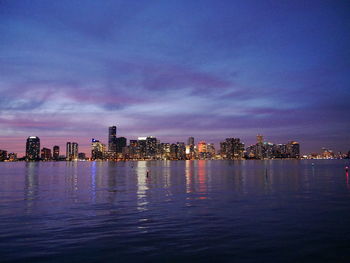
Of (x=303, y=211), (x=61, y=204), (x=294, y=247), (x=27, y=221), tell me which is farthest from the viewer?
(x=61, y=204)

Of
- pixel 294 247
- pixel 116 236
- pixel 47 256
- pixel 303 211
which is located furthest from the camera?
pixel 303 211

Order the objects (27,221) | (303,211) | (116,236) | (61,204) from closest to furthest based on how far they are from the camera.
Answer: (116,236)
(27,221)
(303,211)
(61,204)

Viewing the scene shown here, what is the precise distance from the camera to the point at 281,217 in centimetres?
2986

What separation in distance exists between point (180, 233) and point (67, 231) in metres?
8.75

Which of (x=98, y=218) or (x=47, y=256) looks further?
(x=98, y=218)

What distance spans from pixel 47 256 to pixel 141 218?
12.4 meters

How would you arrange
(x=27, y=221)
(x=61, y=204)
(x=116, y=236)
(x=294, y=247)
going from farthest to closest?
(x=61, y=204), (x=27, y=221), (x=116, y=236), (x=294, y=247)

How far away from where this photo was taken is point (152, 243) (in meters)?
21.2

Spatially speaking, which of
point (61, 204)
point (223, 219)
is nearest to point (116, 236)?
point (223, 219)

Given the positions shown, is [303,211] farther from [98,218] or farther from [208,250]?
[98,218]

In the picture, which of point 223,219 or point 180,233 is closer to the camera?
point 180,233

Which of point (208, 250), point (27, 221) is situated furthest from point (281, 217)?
point (27, 221)

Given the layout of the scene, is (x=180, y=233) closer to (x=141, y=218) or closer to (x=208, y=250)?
(x=208, y=250)

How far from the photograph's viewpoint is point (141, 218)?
3008 centimetres
